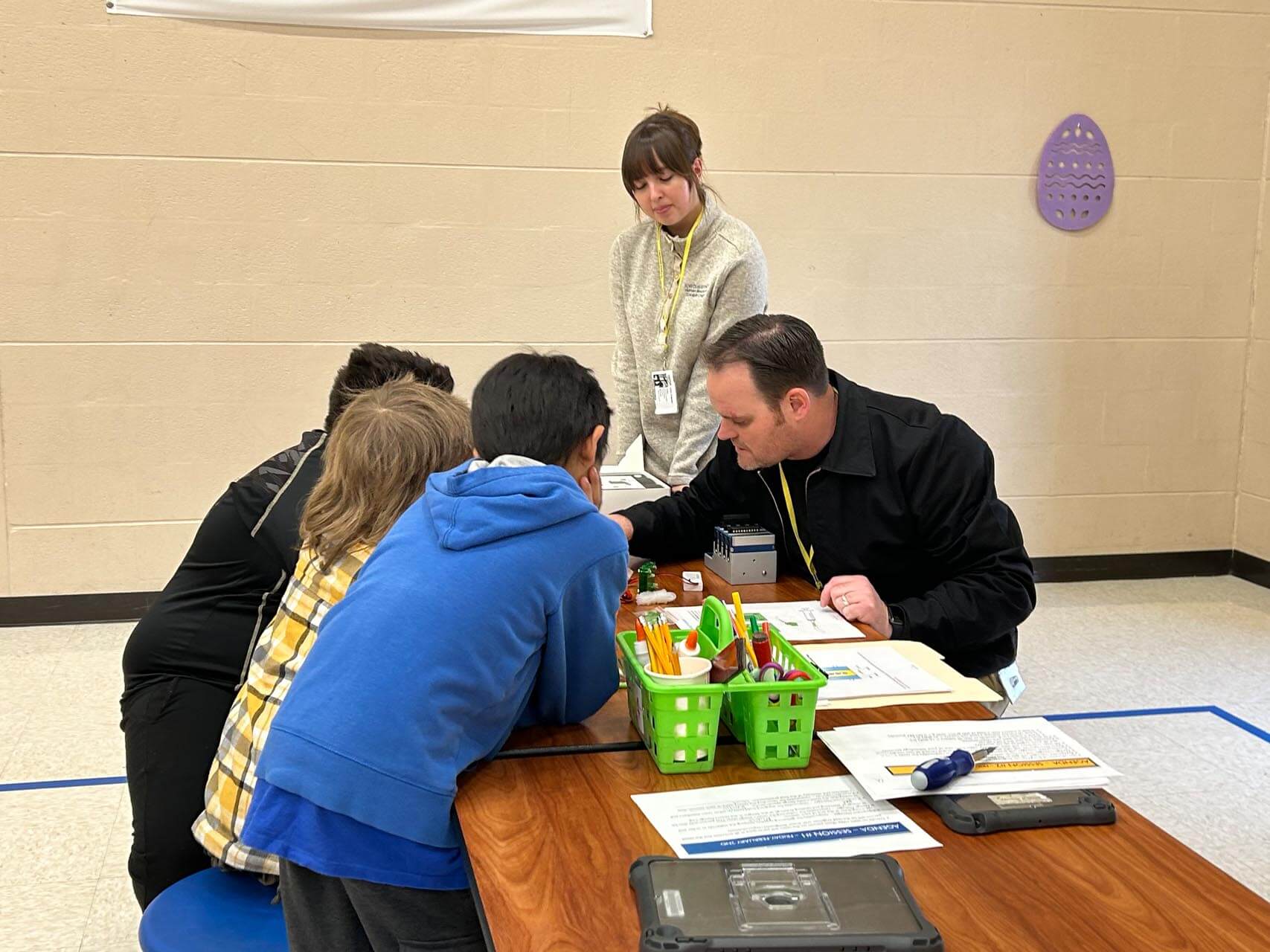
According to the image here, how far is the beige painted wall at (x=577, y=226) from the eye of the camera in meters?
3.96

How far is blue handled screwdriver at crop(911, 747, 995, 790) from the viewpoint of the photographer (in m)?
1.23

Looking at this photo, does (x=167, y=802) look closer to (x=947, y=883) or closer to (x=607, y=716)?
(x=607, y=716)

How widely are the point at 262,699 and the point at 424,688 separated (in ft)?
1.55

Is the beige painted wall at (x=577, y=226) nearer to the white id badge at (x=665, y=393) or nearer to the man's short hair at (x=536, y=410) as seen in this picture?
the white id badge at (x=665, y=393)

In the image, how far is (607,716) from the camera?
1494mm

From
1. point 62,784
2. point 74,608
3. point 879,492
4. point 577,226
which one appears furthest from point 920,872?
point 74,608

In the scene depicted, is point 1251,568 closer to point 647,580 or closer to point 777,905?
point 647,580

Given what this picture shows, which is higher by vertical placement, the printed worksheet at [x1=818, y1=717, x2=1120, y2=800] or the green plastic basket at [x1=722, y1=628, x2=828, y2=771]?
the green plastic basket at [x1=722, y1=628, x2=828, y2=771]

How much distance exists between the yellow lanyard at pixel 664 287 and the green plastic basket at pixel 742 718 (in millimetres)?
1687

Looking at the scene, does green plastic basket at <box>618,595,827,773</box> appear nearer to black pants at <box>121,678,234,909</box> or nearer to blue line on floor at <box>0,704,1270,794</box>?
black pants at <box>121,678,234,909</box>

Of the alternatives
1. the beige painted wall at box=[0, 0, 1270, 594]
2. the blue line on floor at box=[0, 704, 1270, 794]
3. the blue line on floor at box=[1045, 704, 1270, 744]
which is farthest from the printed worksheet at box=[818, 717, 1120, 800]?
the beige painted wall at box=[0, 0, 1270, 594]

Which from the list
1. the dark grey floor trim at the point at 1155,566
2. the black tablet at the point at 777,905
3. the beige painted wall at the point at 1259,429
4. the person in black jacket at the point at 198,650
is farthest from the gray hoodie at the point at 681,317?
the beige painted wall at the point at 1259,429

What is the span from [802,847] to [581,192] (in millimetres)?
3410

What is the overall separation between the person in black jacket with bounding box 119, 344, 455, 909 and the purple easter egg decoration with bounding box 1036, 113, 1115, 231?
346 centimetres
